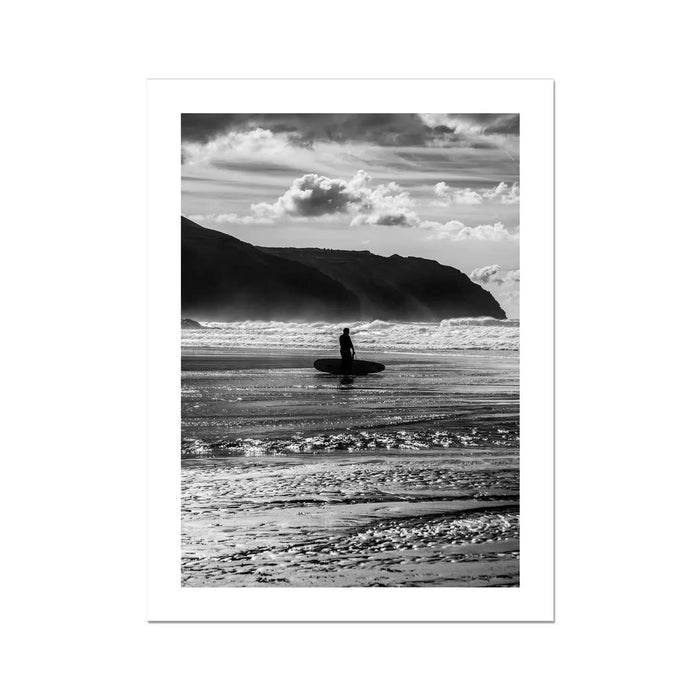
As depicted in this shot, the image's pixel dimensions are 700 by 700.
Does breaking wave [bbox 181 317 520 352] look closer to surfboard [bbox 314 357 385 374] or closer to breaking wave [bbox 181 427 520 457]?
surfboard [bbox 314 357 385 374]

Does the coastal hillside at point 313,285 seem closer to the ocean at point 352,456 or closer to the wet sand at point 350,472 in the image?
the ocean at point 352,456

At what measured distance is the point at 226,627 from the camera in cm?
400

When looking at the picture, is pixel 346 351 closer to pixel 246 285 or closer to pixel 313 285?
pixel 313 285

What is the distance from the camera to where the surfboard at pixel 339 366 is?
4133 mm

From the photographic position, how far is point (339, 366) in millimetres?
4133

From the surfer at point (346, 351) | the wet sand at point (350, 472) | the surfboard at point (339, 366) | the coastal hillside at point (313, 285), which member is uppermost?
the coastal hillside at point (313, 285)
